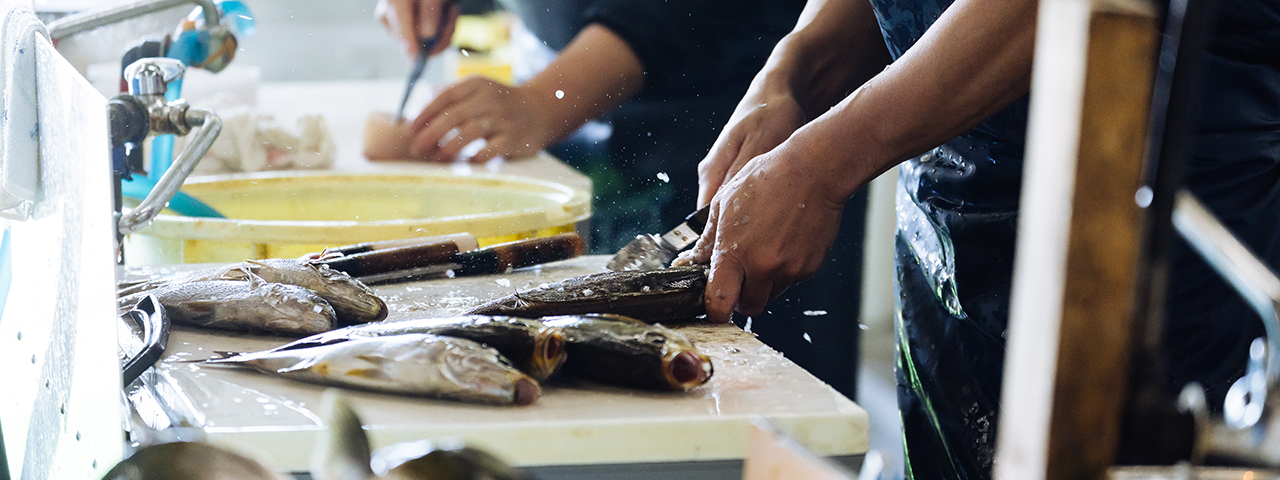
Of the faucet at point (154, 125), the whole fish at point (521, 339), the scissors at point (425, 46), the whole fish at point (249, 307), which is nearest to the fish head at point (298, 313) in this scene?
the whole fish at point (249, 307)

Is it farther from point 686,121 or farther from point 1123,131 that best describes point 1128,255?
point 686,121

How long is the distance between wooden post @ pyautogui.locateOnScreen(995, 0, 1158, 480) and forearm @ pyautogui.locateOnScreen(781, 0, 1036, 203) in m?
0.85

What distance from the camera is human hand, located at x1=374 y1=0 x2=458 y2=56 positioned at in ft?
9.44

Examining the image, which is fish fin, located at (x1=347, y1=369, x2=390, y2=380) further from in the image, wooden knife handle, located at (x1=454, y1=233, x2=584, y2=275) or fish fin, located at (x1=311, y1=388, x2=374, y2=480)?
wooden knife handle, located at (x1=454, y1=233, x2=584, y2=275)

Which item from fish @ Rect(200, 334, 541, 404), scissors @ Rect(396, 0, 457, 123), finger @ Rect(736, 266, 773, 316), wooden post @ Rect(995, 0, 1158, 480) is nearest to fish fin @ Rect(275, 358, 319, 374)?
fish @ Rect(200, 334, 541, 404)

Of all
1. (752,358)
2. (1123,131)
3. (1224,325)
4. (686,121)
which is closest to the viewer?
(1123,131)

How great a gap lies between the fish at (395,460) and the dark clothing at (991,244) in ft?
3.74

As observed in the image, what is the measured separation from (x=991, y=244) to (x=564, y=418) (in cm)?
84

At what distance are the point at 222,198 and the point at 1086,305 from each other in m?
2.14

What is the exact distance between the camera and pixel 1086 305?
0.22 meters

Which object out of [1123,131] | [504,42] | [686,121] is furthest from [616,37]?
[1123,131]

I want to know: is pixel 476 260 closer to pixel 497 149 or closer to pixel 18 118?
pixel 18 118

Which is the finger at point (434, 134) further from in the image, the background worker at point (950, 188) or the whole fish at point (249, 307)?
the whole fish at point (249, 307)

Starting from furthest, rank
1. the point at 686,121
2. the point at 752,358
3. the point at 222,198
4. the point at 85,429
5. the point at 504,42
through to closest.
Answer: the point at 504,42
the point at 686,121
the point at 222,198
the point at 752,358
the point at 85,429
